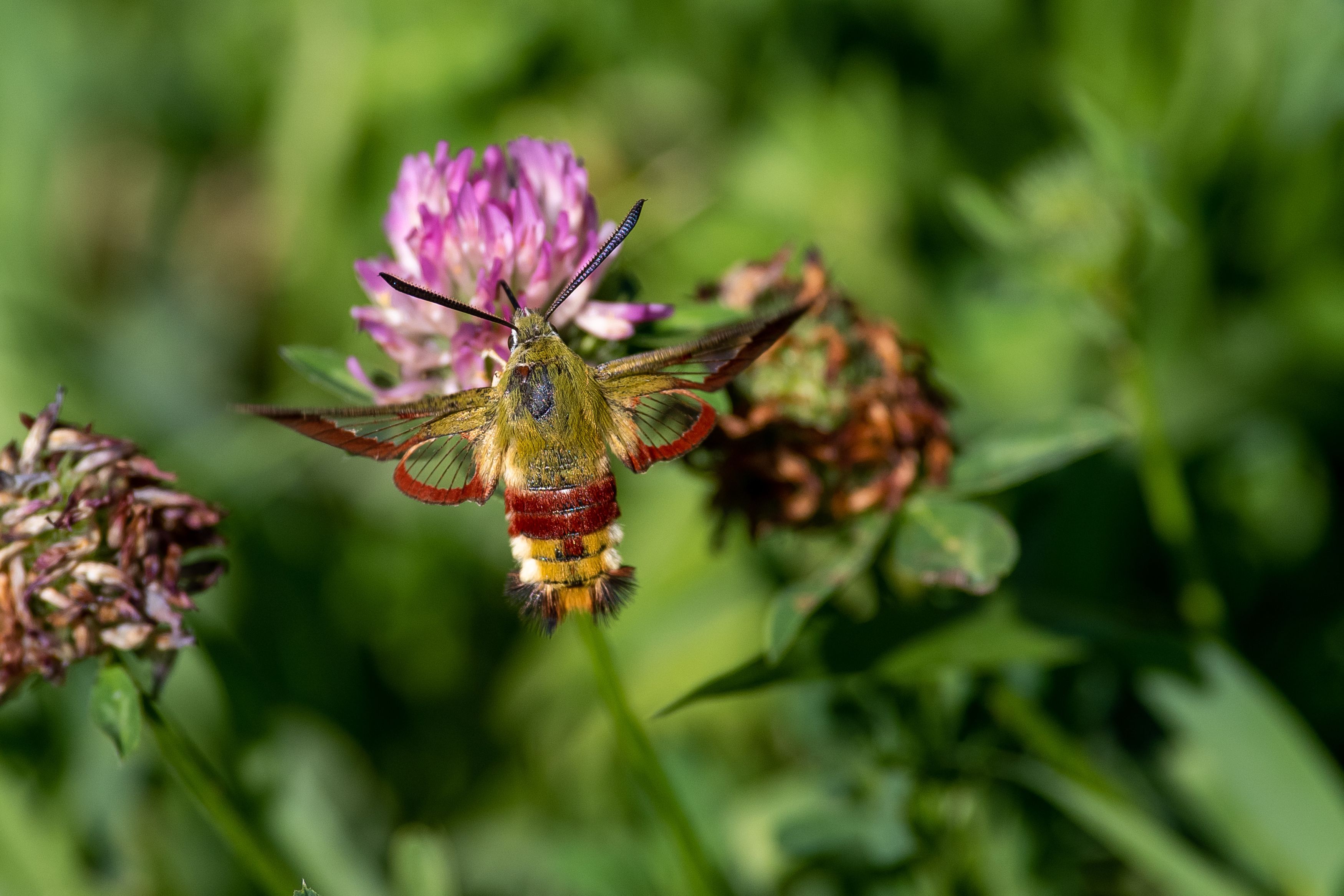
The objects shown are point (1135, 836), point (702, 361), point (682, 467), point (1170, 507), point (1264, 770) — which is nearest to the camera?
point (702, 361)

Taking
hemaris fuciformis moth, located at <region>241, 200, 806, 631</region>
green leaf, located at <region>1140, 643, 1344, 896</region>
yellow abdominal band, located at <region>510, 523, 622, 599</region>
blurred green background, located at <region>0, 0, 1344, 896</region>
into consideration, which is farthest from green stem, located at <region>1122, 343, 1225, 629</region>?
yellow abdominal band, located at <region>510, 523, 622, 599</region>

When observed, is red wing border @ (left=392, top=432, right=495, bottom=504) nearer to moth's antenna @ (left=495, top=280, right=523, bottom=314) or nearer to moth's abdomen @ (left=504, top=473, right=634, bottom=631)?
moth's abdomen @ (left=504, top=473, right=634, bottom=631)

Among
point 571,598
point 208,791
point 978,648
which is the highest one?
point 571,598

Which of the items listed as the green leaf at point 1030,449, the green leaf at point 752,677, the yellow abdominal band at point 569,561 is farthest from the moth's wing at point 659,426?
the green leaf at point 1030,449

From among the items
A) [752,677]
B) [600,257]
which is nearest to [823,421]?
[752,677]

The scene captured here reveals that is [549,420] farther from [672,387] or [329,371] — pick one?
[329,371]

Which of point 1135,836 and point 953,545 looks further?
point 1135,836

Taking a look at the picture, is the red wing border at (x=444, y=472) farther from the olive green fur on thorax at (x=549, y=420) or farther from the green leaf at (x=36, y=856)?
the green leaf at (x=36, y=856)
